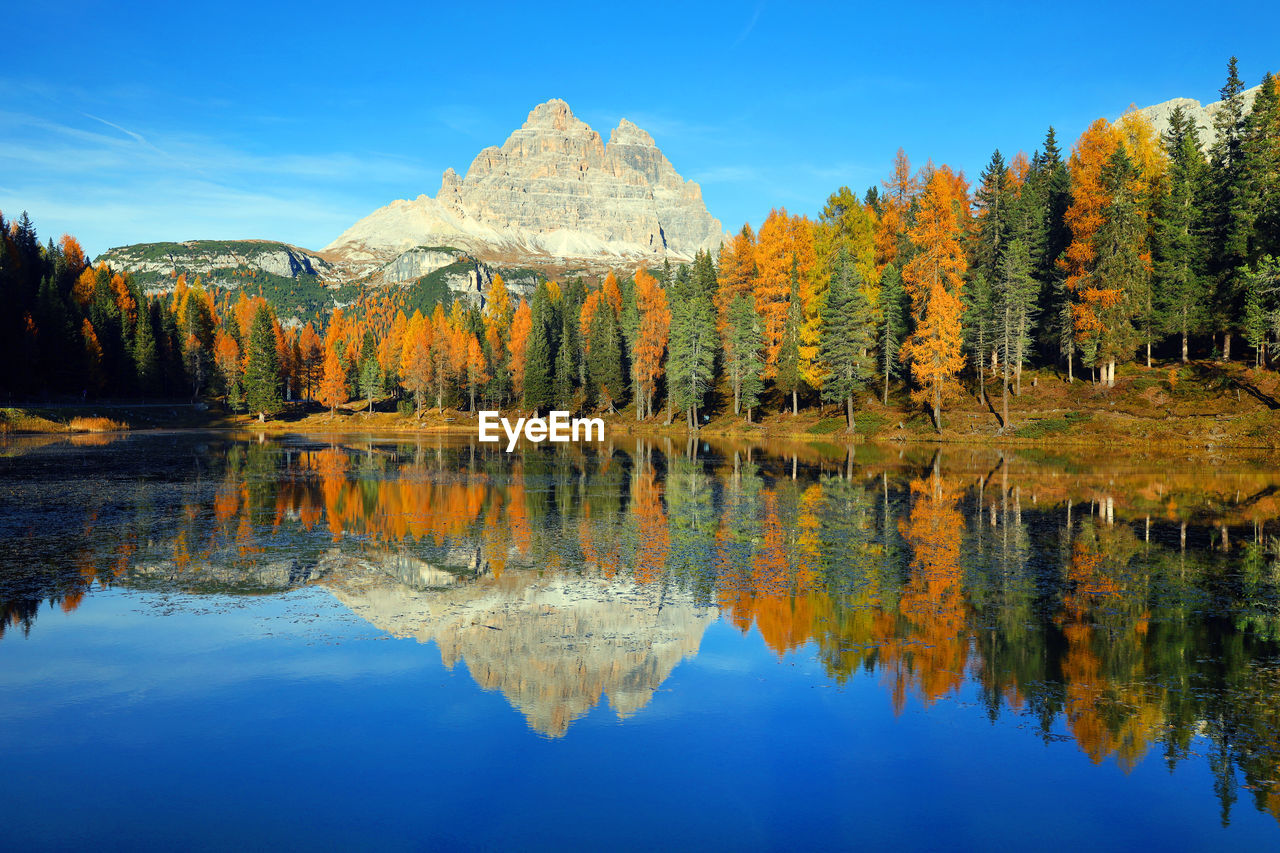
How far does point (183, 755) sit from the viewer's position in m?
9.70

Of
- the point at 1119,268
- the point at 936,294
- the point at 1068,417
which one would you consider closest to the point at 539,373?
the point at 936,294

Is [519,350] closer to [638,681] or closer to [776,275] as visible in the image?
[776,275]

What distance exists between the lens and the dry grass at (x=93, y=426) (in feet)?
270

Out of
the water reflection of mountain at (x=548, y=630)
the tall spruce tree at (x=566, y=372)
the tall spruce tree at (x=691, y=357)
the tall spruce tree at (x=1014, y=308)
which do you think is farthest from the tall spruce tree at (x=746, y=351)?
the water reflection of mountain at (x=548, y=630)

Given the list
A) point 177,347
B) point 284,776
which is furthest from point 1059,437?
point 177,347

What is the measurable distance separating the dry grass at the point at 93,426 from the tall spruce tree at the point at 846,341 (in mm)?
73922

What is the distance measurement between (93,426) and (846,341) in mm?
77897

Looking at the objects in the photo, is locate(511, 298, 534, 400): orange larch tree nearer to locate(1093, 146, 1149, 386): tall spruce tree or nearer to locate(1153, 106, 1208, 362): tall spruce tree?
locate(1093, 146, 1149, 386): tall spruce tree

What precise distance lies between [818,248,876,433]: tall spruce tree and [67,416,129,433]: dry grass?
73.9 metres

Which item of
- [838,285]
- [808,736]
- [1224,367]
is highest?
[838,285]

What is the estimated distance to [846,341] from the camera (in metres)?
66.4

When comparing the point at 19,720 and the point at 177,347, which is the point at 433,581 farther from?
the point at 177,347

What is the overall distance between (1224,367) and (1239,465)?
17.7 metres

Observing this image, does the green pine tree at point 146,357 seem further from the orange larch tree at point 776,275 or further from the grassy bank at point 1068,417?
the orange larch tree at point 776,275
